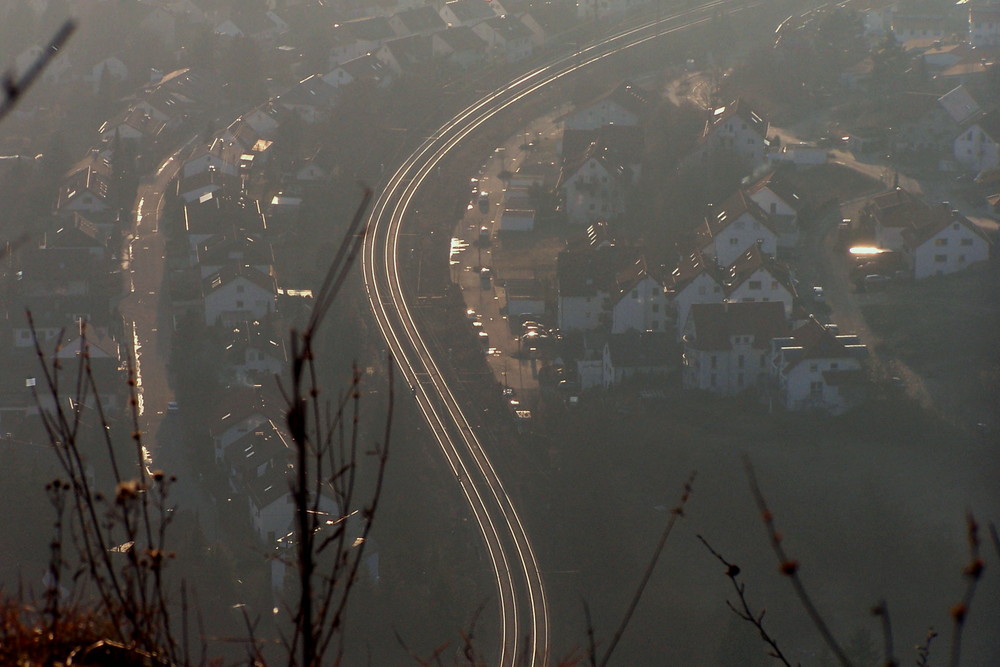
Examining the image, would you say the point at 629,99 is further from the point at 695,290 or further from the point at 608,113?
the point at 695,290

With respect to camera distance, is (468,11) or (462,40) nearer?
(462,40)

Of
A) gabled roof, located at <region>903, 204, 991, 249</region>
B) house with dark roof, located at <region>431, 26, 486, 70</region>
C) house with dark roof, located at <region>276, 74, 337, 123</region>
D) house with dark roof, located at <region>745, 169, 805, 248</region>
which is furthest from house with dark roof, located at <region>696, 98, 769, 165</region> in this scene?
house with dark roof, located at <region>276, 74, 337, 123</region>

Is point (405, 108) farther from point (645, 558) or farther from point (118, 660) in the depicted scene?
point (118, 660)

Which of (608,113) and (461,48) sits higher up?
(461,48)

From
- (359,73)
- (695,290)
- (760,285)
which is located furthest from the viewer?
(359,73)

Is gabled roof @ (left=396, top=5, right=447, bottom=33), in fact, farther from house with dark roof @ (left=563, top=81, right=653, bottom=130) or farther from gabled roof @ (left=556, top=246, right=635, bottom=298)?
gabled roof @ (left=556, top=246, right=635, bottom=298)

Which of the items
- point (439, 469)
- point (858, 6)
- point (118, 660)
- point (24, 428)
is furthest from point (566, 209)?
point (118, 660)

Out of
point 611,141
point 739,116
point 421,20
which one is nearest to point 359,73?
point 421,20
